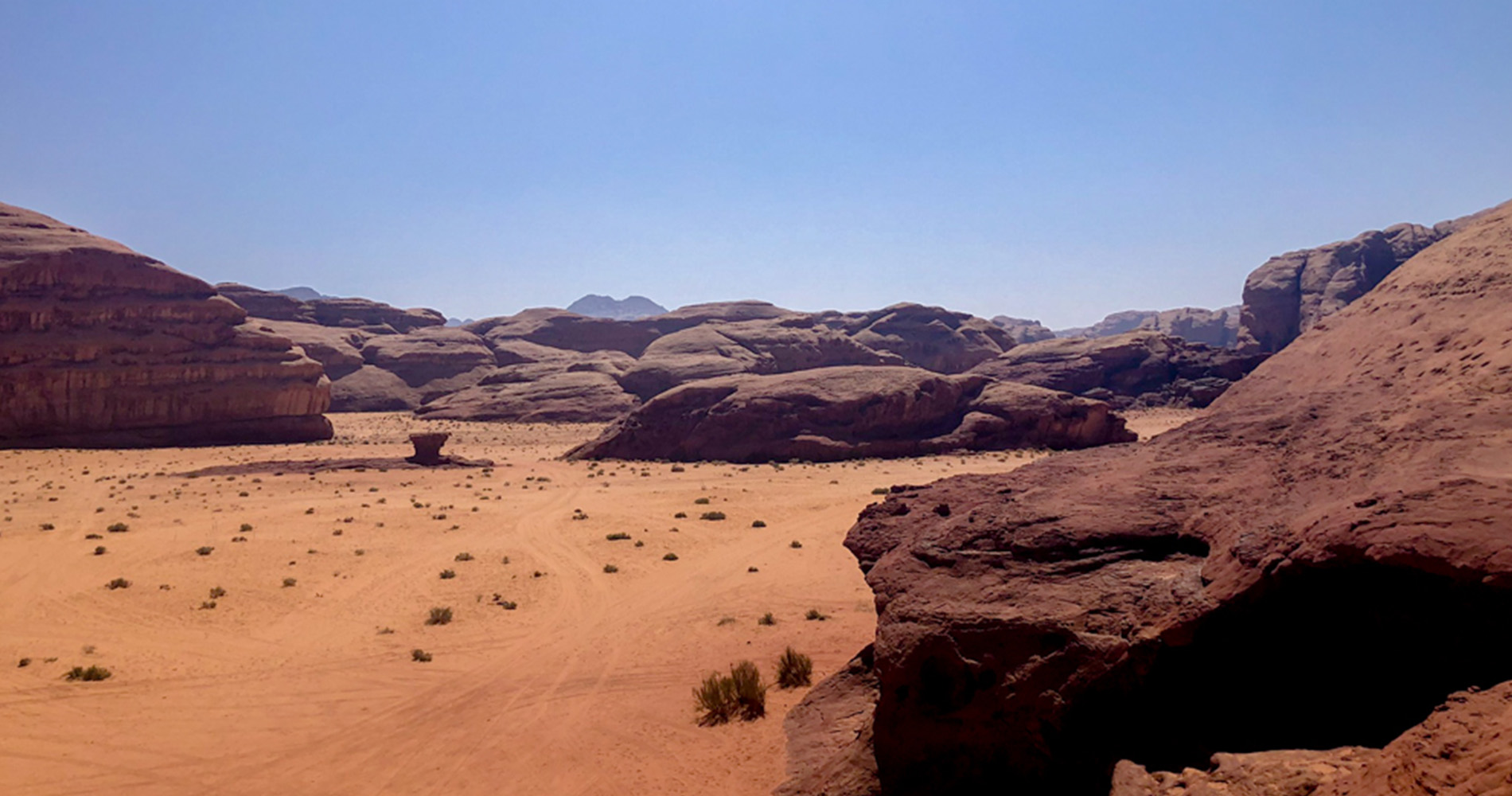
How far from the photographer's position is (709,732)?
8727 mm

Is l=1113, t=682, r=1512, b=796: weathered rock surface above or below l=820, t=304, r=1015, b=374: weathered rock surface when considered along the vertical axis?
below

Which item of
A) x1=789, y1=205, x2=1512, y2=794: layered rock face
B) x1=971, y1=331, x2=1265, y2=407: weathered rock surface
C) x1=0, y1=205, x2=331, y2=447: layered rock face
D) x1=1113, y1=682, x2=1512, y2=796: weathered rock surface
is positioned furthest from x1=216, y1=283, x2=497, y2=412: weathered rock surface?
x1=1113, y1=682, x2=1512, y2=796: weathered rock surface

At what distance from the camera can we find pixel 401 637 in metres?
12.5

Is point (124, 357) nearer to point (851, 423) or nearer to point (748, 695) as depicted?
point (851, 423)

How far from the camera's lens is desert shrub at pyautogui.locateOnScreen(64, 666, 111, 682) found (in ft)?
34.2

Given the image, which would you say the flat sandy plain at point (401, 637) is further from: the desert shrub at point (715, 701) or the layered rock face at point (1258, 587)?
the layered rock face at point (1258, 587)

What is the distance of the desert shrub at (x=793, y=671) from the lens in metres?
9.85

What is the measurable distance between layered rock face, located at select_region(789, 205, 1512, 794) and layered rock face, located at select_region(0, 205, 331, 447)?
47360 millimetres

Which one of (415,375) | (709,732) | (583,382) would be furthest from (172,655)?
(415,375)

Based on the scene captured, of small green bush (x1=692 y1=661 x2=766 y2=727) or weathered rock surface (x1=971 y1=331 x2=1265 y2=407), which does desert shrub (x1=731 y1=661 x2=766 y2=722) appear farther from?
weathered rock surface (x1=971 y1=331 x2=1265 y2=407)

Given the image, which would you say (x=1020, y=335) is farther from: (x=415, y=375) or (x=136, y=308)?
(x=136, y=308)

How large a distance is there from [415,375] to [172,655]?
69523 millimetres

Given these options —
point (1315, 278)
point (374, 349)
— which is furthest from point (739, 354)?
point (1315, 278)

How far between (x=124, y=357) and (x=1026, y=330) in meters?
143
